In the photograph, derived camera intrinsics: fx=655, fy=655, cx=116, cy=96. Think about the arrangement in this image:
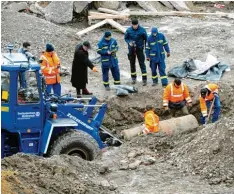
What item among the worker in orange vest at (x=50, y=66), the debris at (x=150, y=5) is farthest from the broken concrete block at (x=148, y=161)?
the debris at (x=150, y=5)

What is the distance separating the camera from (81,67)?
48.2 ft

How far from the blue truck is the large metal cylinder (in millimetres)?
1442

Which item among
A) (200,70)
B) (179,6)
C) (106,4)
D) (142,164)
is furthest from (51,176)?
(179,6)

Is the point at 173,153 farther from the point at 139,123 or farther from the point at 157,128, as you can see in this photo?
the point at 139,123

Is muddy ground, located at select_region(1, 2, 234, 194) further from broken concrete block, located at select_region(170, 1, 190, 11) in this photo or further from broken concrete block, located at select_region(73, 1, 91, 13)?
broken concrete block, located at select_region(170, 1, 190, 11)

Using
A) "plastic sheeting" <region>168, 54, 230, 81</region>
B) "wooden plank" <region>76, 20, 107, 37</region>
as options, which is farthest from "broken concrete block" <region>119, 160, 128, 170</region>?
"wooden plank" <region>76, 20, 107, 37</region>

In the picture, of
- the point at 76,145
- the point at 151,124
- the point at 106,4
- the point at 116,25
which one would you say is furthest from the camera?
the point at 106,4

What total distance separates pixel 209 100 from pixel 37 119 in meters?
4.26

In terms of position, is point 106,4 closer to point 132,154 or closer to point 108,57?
point 108,57

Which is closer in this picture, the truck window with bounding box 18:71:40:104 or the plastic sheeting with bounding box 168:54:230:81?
the truck window with bounding box 18:71:40:104

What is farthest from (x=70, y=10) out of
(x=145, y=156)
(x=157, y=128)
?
(x=145, y=156)

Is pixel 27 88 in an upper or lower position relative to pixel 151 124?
upper

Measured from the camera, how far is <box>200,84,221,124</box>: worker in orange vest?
13.7 m

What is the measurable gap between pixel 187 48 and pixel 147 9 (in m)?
A: 4.05
